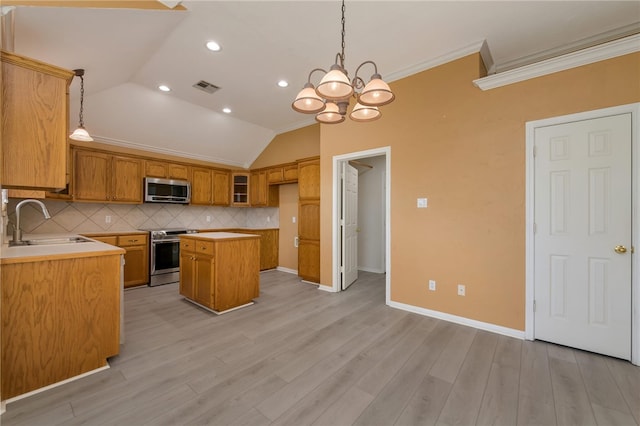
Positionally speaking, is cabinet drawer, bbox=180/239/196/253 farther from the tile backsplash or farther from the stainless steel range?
the tile backsplash

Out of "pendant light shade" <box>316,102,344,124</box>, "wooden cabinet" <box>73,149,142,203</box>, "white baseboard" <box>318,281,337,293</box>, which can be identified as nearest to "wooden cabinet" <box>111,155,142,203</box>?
"wooden cabinet" <box>73,149,142,203</box>

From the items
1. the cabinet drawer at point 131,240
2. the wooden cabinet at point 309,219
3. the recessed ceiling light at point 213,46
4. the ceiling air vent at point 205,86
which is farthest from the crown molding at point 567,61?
the cabinet drawer at point 131,240

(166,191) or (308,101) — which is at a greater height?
(308,101)

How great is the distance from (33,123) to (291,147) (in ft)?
13.7

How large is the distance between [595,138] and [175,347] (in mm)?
4220

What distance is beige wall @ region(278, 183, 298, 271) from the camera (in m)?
5.57

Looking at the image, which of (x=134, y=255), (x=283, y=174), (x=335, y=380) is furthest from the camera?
(x=283, y=174)

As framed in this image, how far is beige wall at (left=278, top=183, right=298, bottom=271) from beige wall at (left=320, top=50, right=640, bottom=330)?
2443 mm

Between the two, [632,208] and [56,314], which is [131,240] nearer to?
[56,314]

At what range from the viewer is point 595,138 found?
233 centimetres

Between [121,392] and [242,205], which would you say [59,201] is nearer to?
[242,205]

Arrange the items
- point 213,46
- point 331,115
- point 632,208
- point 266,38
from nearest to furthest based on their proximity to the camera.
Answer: point 632,208
point 331,115
point 266,38
point 213,46

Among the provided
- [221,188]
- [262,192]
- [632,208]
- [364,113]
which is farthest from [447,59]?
[221,188]

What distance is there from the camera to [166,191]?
4844 mm
